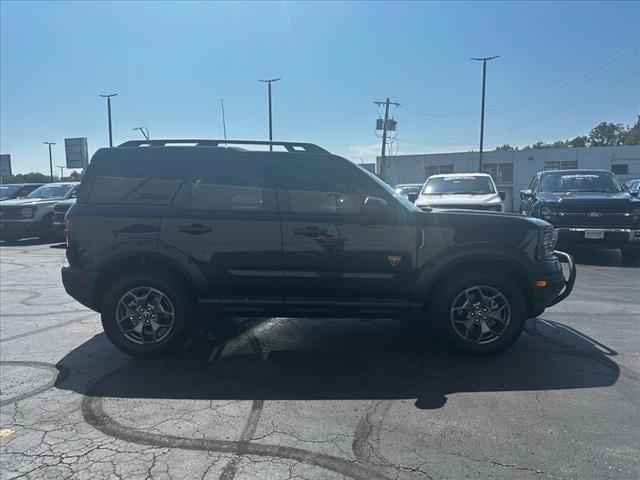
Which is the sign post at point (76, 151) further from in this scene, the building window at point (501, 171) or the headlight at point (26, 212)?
the building window at point (501, 171)

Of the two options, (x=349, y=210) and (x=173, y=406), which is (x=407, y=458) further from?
(x=349, y=210)

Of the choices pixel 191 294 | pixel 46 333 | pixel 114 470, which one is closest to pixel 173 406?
pixel 114 470

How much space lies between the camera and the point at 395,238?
14.9 feet

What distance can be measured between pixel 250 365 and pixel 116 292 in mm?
1496

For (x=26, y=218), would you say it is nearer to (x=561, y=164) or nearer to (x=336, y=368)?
(x=336, y=368)

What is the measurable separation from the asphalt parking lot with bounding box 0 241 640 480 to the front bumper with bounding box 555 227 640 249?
14.9 feet

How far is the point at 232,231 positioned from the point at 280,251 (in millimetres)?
499

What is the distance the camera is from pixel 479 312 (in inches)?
180

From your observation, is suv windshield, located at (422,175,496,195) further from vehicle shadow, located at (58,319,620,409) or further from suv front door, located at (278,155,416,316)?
suv front door, located at (278,155,416,316)

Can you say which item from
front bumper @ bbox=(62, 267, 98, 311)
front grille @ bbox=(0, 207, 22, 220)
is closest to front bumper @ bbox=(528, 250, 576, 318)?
front bumper @ bbox=(62, 267, 98, 311)

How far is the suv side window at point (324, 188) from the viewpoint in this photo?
462 centimetres

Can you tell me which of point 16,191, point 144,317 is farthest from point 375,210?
point 16,191

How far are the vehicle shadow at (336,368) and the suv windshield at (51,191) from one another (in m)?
13.2

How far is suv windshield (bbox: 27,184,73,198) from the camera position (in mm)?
16288
